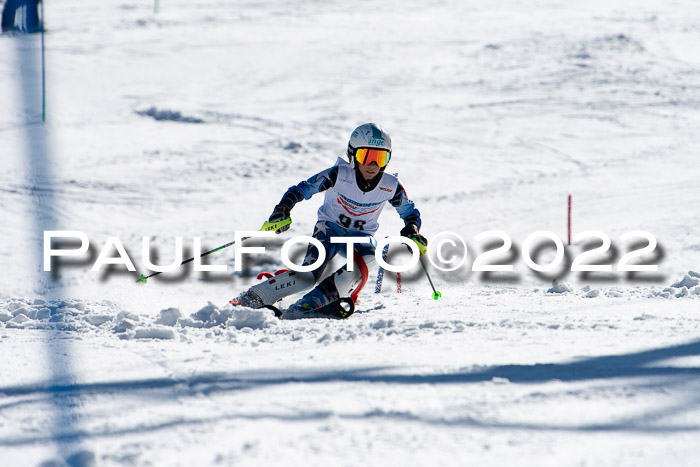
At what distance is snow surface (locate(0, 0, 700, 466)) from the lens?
101 inches

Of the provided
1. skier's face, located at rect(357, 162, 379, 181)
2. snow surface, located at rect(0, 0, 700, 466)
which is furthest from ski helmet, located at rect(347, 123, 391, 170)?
snow surface, located at rect(0, 0, 700, 466)

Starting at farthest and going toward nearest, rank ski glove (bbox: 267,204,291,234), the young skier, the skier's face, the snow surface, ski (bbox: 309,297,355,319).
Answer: the skier's face, ski glove (bbox: 267,204,291,234), the young skier, ski (bbox: 309,297,355,319), the snow surface

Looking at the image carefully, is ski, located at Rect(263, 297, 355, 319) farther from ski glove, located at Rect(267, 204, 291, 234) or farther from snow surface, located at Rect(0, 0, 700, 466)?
ski glove, located at Rect(267, 204, 291, 234)

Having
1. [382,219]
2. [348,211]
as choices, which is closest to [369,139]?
[348,211]

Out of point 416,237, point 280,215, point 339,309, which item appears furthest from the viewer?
point 416,237

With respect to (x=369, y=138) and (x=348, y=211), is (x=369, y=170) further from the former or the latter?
(x=348, y=211)

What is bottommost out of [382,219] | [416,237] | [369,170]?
[382,219]

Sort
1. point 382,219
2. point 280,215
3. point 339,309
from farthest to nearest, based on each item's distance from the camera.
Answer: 1. point 382,219
2. point 280,215
3. point 339,309

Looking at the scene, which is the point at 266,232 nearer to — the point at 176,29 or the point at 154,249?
the point at 154,249

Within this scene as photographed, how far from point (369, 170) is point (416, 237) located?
64 centimetres

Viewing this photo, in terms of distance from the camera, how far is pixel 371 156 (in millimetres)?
5578

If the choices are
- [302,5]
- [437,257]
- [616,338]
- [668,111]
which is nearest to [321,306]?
[616,338]

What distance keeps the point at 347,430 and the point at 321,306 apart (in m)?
2.74

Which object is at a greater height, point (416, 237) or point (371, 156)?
point (371, 156)
